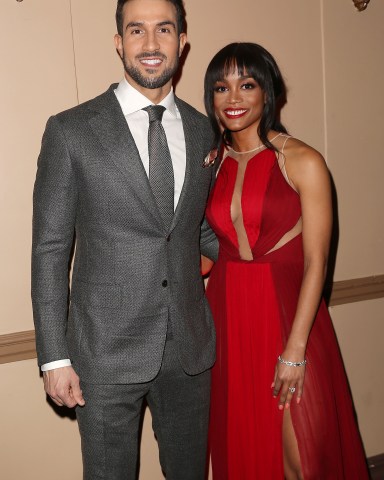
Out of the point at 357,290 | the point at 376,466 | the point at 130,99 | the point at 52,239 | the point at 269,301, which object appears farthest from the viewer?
the point at 376,466

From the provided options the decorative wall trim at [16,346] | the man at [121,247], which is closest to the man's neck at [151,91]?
the man at [121,247]

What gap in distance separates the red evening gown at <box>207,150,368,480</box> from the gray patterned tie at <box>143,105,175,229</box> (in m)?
0.32

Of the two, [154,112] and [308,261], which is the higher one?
[154,112]

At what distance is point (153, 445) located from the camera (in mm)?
2744

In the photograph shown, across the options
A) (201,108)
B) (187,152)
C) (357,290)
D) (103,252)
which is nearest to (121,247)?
(103,252)

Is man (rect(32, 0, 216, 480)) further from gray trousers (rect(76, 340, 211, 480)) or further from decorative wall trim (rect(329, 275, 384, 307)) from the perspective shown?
decorative wall trim (rect(329, 275, 384, 307))

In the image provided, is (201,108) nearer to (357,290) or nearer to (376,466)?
(357,290)

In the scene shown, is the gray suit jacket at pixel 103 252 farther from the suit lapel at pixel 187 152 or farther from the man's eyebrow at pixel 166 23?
the man's eyebrow at pixel 166 23

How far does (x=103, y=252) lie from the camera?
6.27 ft

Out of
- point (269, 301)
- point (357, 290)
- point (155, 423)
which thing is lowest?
point (155, 423)

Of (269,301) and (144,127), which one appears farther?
(269,301)

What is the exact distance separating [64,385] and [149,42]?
110 cm

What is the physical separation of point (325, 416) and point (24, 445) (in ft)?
4.02

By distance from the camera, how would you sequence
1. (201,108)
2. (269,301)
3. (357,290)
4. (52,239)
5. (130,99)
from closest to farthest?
(52,239), (130,99), (269,301), (201,108), (357,290)
